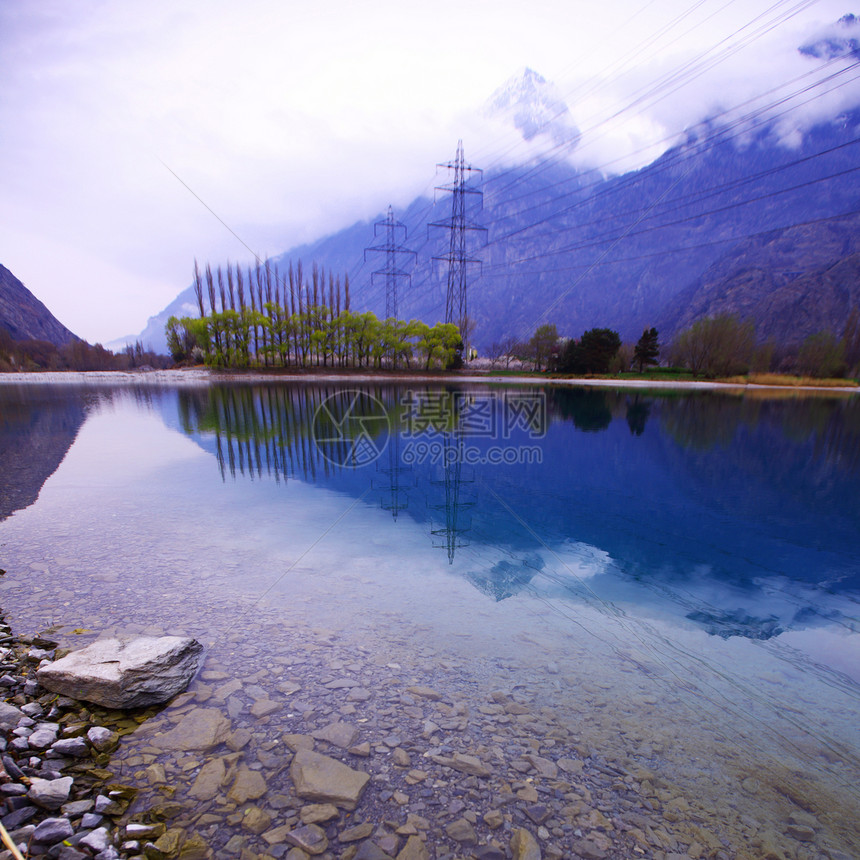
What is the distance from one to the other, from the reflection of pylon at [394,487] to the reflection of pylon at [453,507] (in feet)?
2.60

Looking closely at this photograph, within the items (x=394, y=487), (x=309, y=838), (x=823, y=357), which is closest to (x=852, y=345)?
(x=823, y=357)

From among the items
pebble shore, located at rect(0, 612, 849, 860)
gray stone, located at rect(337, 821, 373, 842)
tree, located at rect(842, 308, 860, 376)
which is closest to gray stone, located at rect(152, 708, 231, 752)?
pebble shore, located at rect(0, 612, 849, 860)

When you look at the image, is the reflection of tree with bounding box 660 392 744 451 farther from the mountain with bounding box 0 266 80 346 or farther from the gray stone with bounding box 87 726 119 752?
the mountain with bounding box 0 266 80 346

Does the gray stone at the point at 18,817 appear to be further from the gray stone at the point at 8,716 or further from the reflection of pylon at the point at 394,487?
the reflection of pylon at the point at 394,487

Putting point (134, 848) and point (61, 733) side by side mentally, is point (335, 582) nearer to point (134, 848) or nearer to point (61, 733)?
point (61, 733)

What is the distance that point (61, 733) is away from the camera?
2.83 m

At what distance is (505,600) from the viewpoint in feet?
17.6

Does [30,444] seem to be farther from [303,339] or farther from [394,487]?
[303,339]

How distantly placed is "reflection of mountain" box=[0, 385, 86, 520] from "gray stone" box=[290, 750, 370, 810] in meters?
8.00

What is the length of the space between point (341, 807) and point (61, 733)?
2.01 meters

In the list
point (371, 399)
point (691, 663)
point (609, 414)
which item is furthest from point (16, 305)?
point (691, 663)

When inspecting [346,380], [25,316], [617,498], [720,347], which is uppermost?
[25,316]

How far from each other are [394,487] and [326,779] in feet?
24.5

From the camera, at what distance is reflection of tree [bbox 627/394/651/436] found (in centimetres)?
1924
